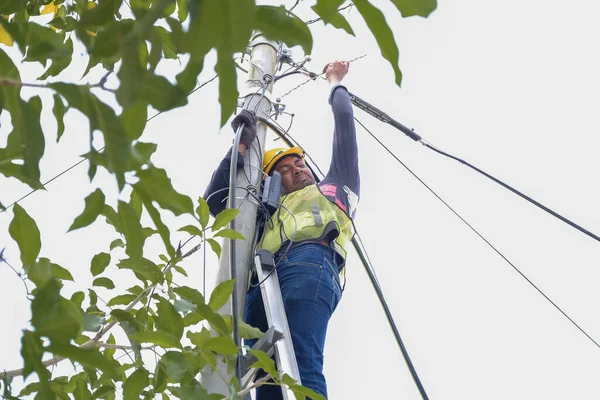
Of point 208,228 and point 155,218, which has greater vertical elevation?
point 208,228

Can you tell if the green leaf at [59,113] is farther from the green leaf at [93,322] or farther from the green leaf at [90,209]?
the green leaf at [93,322]

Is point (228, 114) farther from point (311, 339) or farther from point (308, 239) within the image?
point (308, 239)

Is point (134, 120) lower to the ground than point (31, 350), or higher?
higher

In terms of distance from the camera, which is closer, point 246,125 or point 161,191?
point 161,191

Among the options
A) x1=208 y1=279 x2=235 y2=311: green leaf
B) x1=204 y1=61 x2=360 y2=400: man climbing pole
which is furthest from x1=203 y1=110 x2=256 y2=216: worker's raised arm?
x1=208 y1=279 x2=235 y2=311: green leaf

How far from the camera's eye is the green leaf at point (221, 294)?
5.42 feet

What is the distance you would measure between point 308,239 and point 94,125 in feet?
7.05

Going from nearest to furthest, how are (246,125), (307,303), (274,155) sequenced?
1. (307,303)
2. (246,125)
3. (274,155)

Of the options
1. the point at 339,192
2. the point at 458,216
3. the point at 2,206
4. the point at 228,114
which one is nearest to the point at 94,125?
the point at 228,114

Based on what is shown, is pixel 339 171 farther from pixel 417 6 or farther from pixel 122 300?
pixel 417 6

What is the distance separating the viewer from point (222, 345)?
4.83 ft

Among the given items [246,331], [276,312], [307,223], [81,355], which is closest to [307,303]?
[276,312]

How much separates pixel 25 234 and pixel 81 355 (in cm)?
35

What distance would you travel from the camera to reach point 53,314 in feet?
2.94
